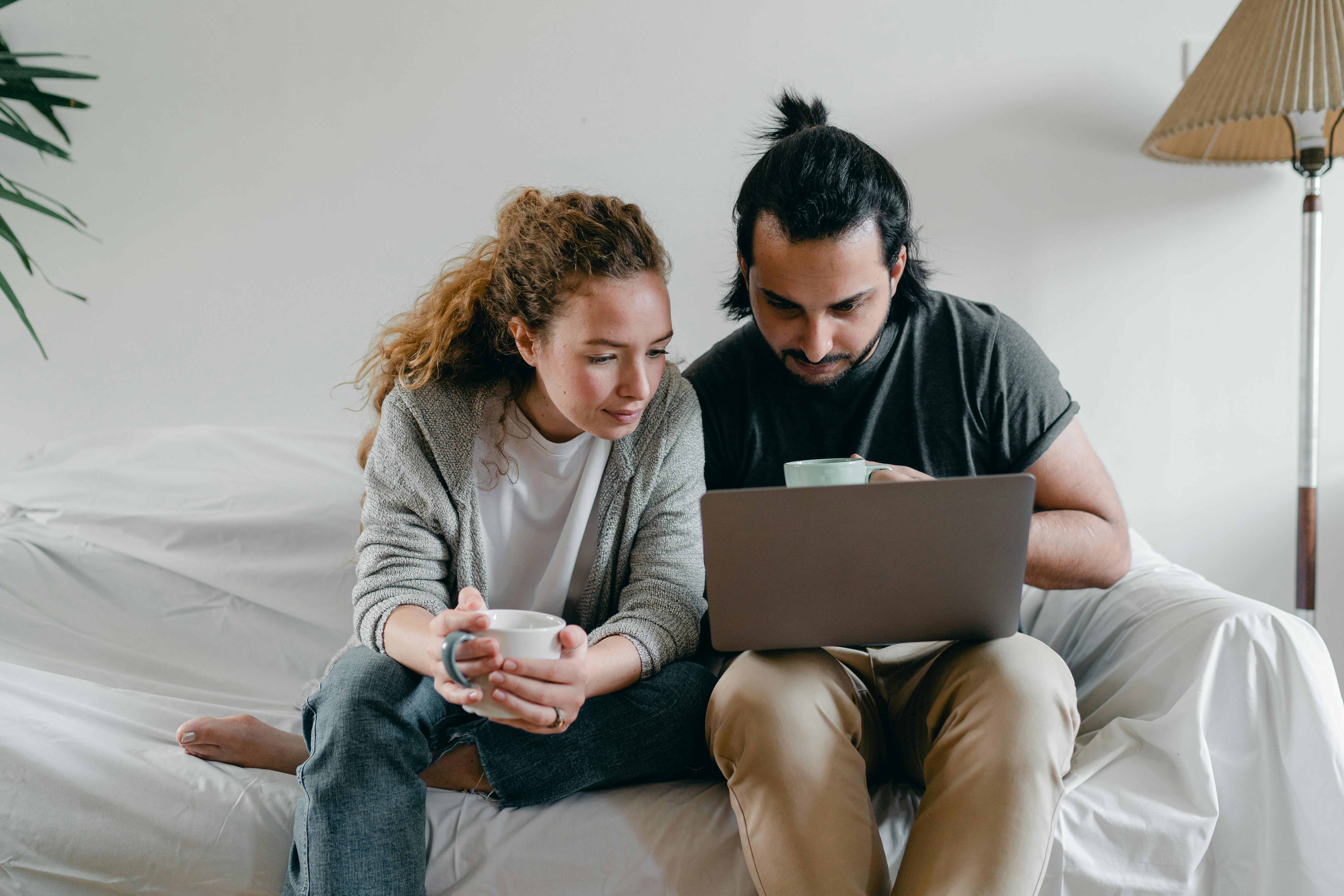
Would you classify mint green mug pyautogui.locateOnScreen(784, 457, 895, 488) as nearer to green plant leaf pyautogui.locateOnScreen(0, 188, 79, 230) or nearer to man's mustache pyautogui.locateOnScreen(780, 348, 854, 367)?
man's mustache pyautogui.locateOnScreen(780, 348, 854, 367)

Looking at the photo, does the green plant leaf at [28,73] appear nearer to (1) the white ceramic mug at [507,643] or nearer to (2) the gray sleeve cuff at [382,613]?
(2) the gray sleeve cuff at [382,613]

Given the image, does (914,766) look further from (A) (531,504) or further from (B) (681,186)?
(B) (681,186)

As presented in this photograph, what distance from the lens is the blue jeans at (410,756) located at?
82 centimetres

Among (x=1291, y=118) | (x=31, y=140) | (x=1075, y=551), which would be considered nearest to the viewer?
(x=1075, y=551)

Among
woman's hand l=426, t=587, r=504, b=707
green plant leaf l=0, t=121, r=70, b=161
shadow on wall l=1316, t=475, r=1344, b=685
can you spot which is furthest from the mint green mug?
green plant leaf l=0, t=121, r=70, b=161

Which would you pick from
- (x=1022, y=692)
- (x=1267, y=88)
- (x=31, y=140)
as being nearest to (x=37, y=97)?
(x=31, y=140)

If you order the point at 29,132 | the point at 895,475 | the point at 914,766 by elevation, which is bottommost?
the point at 914,766

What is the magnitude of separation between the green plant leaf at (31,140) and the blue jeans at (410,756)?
1245 millimetres

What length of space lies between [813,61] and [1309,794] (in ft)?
4.54

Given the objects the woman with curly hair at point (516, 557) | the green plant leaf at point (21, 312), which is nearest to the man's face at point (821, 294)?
the woman with curly hair at point (516, 557)

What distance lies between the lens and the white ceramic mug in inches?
28.9

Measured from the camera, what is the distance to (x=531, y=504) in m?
1.12

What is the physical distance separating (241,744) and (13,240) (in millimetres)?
1120

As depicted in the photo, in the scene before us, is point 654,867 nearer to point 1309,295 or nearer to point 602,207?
point 602,207
